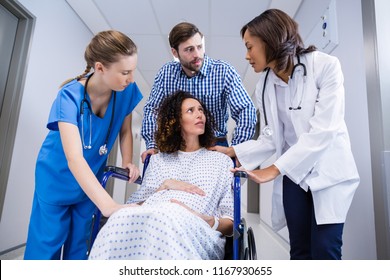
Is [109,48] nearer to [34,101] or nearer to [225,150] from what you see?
[225,150]

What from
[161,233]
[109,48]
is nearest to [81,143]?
[109,48]

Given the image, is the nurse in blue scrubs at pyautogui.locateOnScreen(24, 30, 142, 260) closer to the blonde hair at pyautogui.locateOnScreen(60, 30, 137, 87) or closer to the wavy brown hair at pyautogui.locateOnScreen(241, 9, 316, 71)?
the blonde hair at pyautogui.locateOnScreen(60, 30, 137, 87)

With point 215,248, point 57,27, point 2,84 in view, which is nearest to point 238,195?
point 215,248

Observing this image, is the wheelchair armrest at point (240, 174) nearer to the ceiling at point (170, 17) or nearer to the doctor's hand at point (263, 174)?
the doctor's hand at point (263, 174)

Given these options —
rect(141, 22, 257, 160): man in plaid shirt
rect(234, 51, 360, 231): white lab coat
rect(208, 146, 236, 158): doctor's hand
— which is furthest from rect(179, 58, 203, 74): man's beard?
rect(234, 51, 360, 231): white lab coat

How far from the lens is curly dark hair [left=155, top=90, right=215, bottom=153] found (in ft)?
4.42

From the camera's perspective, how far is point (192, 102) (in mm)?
1397

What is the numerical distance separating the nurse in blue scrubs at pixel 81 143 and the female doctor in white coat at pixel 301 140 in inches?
23.7

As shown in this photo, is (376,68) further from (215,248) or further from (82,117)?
(82,117)

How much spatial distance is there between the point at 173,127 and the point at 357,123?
41.6 inches

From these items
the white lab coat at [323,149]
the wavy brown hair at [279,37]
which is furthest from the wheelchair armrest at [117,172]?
the wavy brown hair at [279,37]

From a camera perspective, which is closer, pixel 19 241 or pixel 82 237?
pixel 82 237

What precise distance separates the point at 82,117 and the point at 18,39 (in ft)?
4.47
